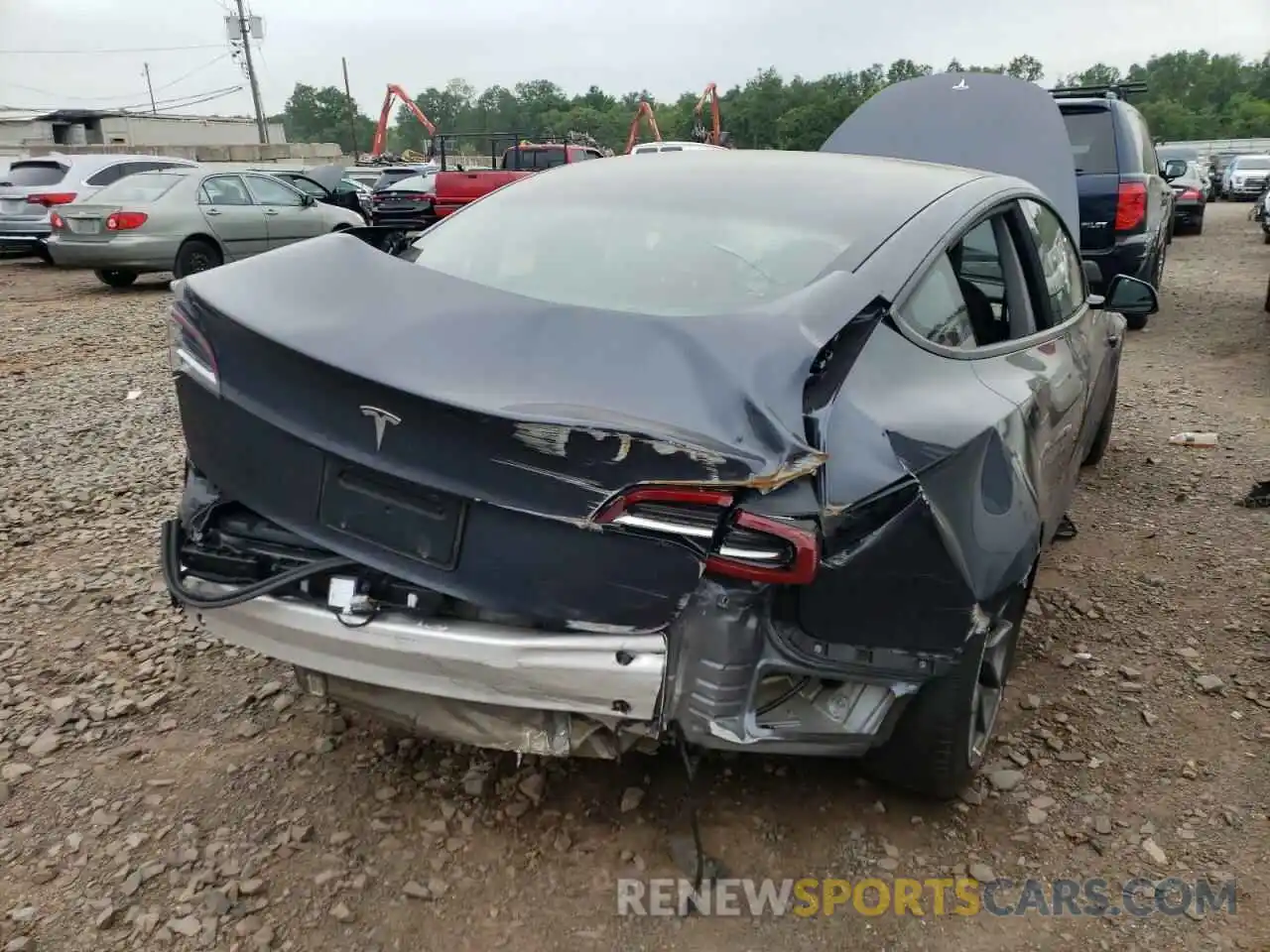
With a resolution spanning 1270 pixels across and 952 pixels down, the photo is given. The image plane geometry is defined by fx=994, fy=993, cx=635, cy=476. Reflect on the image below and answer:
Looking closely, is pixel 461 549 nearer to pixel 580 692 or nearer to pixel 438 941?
pixel 580 692

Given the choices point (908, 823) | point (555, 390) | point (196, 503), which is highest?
point (555, 390)

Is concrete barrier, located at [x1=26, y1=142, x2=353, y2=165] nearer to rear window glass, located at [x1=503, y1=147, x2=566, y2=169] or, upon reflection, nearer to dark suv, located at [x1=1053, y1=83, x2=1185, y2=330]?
rear window glass, located at [x1=503, y1=147, x2=566, y2=169]

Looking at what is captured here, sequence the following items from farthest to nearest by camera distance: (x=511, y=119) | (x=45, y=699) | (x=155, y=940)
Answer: (x=511, y=119), (x=45, y=699), (x=155, y=940)

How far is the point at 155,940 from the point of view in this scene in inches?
82.9

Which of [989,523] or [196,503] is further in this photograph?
[196,503]

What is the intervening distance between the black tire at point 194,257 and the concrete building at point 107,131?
23983mm

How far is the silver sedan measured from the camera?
35.1 feet

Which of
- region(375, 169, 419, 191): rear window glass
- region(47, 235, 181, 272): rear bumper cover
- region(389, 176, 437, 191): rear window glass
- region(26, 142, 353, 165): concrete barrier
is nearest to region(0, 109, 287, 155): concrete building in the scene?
region(26, 142, 353, 165): concrete barrier

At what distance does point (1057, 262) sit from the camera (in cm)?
352

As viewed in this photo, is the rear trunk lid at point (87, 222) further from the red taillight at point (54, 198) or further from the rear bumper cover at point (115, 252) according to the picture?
the red taillight at point (54, 198)

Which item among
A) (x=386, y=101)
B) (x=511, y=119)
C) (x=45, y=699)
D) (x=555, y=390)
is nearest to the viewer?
(x=555, y=390)

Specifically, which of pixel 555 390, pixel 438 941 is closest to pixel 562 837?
pixel 438 941

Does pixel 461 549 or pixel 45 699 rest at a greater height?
pixel 461 549

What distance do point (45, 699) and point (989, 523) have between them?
271cm
